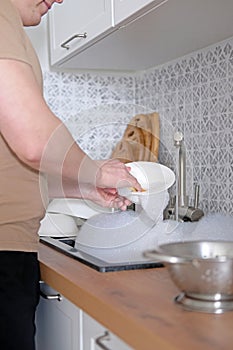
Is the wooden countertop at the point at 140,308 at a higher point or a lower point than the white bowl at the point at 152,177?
lower

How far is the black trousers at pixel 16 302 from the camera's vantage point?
3.99ft

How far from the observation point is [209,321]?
34.4 inches

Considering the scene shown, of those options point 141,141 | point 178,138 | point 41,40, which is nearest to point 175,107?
point 141,141

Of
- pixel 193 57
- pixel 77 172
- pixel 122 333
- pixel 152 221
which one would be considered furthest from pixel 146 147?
pixel 122 333

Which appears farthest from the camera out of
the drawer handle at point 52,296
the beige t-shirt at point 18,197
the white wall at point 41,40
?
the white wall at point 41,40

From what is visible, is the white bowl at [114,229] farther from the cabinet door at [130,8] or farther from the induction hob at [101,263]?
the cabinet door at [130,8]

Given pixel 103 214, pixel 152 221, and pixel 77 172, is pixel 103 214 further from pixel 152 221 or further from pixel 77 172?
pixel 77 172

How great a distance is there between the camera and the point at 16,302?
123 centimetres

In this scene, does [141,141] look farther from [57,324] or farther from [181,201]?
[57,324]

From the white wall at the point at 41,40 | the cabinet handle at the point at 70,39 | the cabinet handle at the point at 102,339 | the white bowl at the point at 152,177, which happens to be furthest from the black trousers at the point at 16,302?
the white wall at the point at 41,40

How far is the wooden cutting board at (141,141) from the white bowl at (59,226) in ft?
1.13

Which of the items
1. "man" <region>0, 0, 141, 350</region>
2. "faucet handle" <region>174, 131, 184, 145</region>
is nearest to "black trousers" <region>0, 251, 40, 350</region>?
"man" <region>0, 0, 141, 350</region>

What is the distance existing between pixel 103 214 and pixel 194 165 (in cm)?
38

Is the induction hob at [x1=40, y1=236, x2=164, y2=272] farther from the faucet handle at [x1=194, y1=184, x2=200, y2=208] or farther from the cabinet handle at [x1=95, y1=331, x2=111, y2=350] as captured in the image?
the faucet handle at [x1=194, y1=184, x2=200, y2=208]
